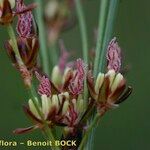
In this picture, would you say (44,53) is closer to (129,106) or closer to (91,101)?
(91,101)

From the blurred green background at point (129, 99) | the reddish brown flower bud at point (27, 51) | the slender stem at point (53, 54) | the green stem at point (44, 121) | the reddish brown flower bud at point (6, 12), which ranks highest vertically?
the reddish brown flower bud at point (6, 12)

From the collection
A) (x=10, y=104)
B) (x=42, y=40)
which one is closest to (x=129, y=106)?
(x=10, y=104)

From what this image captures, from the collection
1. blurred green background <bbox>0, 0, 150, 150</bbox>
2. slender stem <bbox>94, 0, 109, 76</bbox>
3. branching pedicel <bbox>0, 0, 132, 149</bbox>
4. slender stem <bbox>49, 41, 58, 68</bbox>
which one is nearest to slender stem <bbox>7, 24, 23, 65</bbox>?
branching pedicel <bbox>0, 0, 132, 149</bbox>

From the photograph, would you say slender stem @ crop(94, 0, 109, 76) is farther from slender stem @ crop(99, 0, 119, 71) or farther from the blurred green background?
the blurred green background

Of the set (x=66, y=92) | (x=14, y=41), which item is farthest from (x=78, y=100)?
(x=14, y=41)

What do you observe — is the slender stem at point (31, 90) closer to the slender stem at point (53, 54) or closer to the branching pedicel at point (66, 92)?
the branching pedicel at point (66, 92)

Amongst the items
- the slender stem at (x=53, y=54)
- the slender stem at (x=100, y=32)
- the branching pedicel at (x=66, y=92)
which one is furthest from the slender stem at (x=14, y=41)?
the slender stem at (x=53, y=54)
